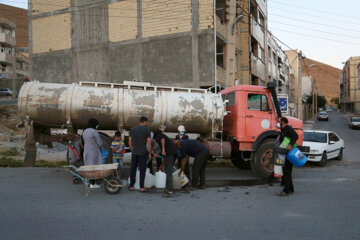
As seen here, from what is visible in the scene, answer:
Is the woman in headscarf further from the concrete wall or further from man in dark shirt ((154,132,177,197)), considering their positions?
the concrete wall

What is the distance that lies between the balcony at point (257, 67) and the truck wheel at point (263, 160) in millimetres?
18701

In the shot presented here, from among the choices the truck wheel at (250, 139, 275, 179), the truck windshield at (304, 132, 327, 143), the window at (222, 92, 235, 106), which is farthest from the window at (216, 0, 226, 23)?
the truck wheel at (250, 139, 275, 179)

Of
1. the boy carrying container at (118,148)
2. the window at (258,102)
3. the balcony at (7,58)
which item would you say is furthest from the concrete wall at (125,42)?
the balcony at (7,58)

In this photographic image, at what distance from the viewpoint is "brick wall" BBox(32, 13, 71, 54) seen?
896 inches

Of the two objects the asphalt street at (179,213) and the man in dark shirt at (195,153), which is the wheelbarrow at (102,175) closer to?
the asphalt street at (179,213)

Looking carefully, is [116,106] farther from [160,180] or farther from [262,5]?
[262,5]

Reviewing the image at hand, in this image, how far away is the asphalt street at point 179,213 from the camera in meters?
4.66

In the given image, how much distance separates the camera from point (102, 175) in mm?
6645

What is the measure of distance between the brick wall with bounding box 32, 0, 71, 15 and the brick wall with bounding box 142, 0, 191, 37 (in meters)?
6.91

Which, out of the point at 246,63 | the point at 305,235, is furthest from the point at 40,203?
the point at 246,63

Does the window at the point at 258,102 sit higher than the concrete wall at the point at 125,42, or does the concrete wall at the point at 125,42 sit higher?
the concrete wall at the point at 125,42

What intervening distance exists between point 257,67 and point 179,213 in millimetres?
24962

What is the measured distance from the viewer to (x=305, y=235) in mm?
4617

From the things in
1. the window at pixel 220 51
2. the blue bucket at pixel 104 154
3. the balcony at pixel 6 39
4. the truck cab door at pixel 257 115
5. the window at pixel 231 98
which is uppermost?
the balcony at pixel 6 39
